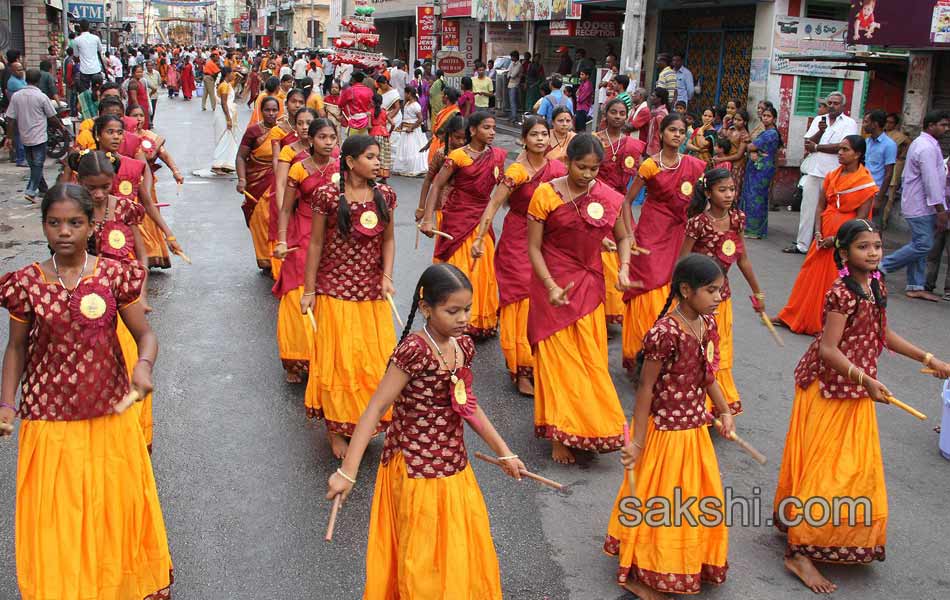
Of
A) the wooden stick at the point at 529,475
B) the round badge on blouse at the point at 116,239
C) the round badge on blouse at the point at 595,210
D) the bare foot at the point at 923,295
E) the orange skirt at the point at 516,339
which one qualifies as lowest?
the bare foot at the point at 923,295

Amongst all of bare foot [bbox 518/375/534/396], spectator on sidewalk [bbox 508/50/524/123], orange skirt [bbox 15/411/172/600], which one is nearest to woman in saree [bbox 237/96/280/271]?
bare foot [bbox 518/375/534/396]

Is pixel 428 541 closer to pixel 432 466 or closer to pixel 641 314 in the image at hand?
pixel 432 466

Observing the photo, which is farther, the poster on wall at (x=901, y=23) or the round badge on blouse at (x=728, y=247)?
the poster on wall at (x=901, y=23)

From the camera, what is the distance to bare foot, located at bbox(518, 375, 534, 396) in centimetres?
680

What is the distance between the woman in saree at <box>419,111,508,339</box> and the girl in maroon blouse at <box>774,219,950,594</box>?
3588mm

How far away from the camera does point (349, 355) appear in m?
5.41

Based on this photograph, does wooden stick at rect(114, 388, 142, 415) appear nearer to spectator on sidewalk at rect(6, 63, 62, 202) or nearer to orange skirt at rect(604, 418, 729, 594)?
orange skirt at rect(604, 418, 729, 594)

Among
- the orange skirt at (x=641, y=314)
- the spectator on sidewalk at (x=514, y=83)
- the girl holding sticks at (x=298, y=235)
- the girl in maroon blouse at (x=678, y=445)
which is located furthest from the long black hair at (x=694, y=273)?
the spectator on sidewalk at (x=514, y=83)

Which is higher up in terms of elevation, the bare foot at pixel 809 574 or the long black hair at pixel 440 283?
the long black hair at pixel 440 283

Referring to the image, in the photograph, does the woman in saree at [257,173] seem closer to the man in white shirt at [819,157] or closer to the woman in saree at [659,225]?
the woman in saree at [659,225]

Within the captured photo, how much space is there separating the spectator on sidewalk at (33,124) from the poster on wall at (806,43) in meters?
11.8

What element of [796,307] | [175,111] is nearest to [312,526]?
[796,307]

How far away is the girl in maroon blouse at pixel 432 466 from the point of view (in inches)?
141

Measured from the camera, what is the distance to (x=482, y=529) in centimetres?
366
